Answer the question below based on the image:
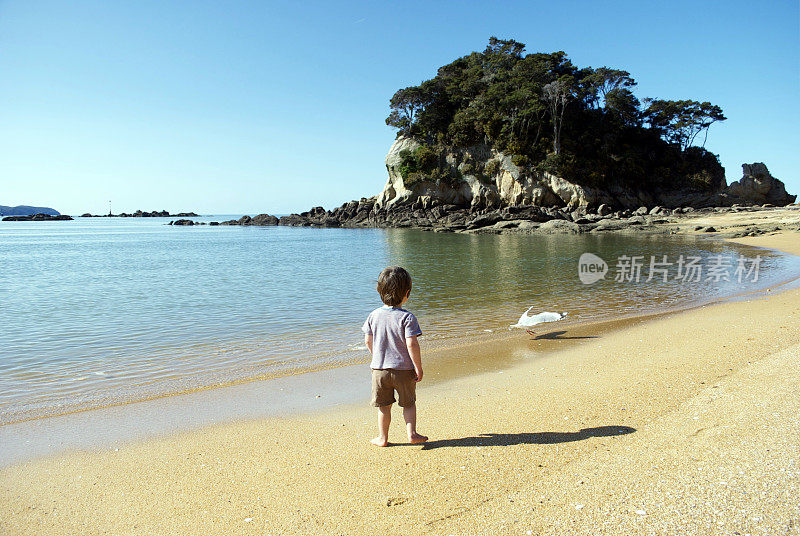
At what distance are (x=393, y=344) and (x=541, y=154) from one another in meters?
54.2

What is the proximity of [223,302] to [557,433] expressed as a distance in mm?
11077

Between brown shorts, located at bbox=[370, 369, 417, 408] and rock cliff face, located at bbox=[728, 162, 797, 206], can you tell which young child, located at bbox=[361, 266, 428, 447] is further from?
rock cliff face, located at bbox=[728, 162, 797, 206]

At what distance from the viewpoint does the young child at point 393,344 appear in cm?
375

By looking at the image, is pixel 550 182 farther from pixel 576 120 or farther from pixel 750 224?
pixel 750 224

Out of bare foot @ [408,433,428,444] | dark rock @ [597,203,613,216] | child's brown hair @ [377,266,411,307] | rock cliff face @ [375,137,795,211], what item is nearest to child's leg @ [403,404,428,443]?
bare foot @ [408,433,428,444]

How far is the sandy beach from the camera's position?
8.77 feet

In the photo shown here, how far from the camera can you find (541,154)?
2110 inches

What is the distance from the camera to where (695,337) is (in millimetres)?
7219

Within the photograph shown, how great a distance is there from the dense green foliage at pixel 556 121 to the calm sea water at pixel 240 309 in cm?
3219

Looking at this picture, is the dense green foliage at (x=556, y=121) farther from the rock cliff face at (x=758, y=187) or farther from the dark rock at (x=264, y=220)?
the dark rock at (x=264, y=220)

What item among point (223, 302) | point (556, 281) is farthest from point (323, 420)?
point (556, 281)

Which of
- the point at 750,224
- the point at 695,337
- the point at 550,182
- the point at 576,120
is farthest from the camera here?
the point at 576,120

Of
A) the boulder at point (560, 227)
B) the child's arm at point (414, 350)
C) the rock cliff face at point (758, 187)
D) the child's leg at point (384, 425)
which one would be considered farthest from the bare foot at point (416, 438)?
the rock cliff face at point (758, 187)

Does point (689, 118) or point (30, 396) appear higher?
point (689, 118)
